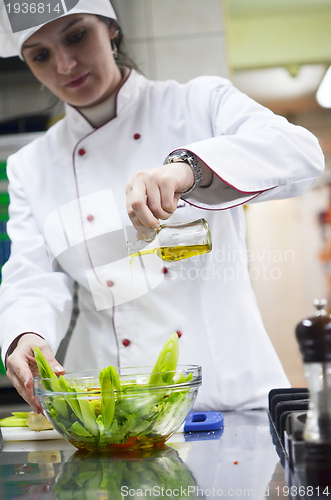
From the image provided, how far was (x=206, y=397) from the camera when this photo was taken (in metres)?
1.25

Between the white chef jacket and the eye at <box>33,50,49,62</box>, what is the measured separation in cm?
16

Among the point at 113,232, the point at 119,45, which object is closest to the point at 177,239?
the point at 113,232

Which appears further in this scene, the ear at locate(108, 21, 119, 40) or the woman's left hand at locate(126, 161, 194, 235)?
the ear at locate(108, 21, 119, 40)

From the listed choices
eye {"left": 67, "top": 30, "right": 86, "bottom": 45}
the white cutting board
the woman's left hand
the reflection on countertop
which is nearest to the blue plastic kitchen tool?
the reflection on countertop

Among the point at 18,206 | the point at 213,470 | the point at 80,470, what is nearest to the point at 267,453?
the point at 213,470

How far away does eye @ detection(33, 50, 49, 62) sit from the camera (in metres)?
1.38

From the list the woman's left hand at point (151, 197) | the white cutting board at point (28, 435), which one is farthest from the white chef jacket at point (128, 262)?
the woman's left hand at point (151, 197)

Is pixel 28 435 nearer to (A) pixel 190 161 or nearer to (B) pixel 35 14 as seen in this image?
(A) pixel 190 161

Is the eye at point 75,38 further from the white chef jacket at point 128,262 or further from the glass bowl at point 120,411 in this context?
the glass bowl at point 120,411

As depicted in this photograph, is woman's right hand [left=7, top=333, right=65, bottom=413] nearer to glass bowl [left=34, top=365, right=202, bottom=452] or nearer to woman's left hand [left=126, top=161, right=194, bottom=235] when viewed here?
glass bowl [left=34, top=365, right=202, bottom=452]

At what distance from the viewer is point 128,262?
1.37 metres

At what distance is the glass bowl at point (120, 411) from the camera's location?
67cm

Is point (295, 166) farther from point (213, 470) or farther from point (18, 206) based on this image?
point (18, 206)

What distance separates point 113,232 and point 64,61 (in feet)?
1.61
